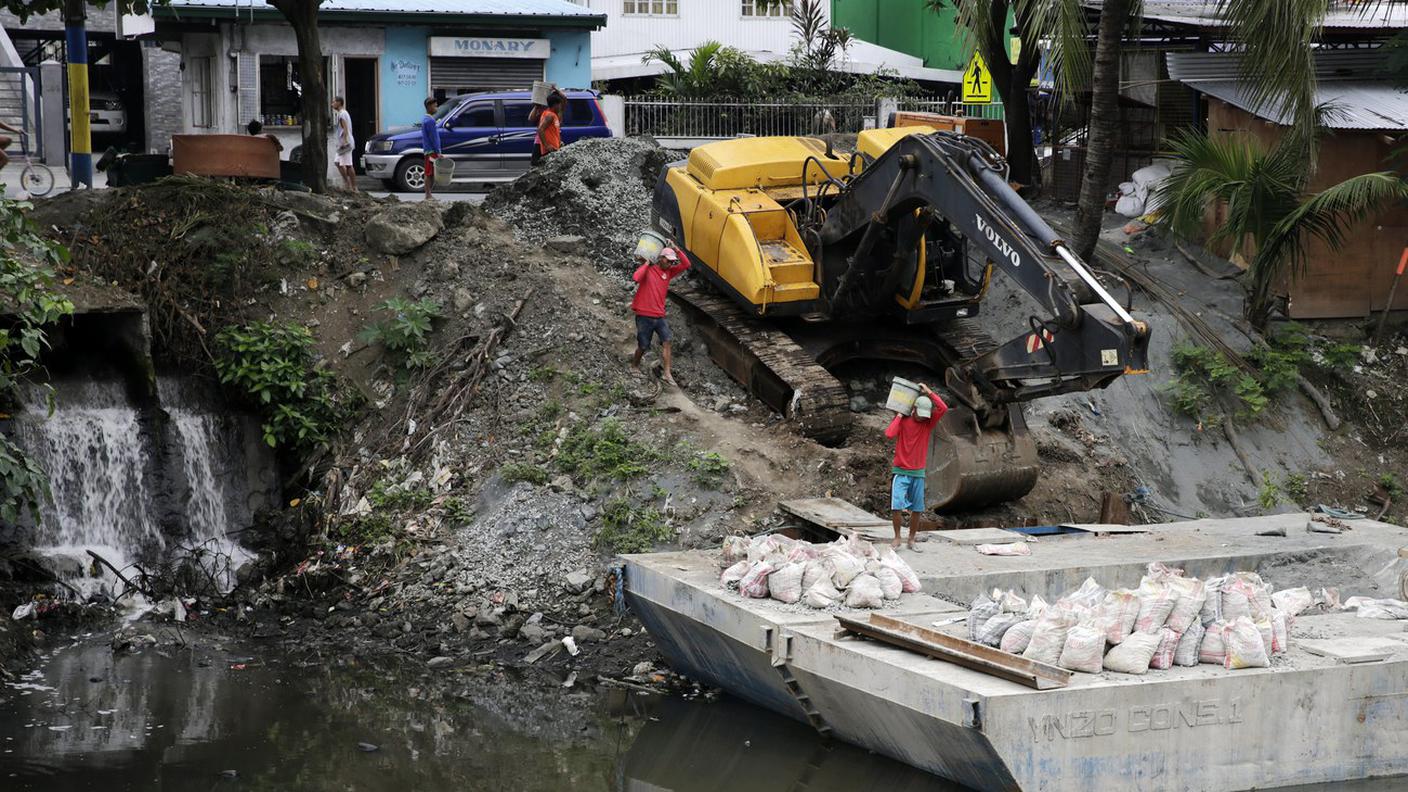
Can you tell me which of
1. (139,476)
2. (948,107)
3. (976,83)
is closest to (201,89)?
(948,107)

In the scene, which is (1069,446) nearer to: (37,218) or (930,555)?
(930,555)

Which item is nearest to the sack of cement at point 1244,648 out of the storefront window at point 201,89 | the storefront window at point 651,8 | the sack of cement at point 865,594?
the sack of cement at point 865,594

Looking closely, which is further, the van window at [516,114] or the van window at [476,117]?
the van window at [516,114]

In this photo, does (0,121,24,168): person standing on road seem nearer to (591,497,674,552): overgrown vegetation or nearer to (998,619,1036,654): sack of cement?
(591,497,674,552): overgrown vegetation

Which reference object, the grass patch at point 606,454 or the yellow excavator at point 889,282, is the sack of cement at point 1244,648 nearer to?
the yellow excavator at point 889,282

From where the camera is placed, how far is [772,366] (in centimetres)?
1525

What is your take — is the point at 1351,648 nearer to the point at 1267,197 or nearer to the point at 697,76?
the point at 1267,197

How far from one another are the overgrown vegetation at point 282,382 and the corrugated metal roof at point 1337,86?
10475 mm

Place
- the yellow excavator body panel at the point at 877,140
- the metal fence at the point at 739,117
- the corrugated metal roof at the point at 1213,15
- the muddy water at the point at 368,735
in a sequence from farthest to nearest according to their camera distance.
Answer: the metal fence at the point at 739,117
the corrugated metal roof at the point at 1213,15
the yellow excavator body panel at the point at 877,140
the muddy water at the point at 368,735

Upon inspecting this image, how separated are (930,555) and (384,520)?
4964 mm

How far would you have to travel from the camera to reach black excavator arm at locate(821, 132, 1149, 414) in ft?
39.0

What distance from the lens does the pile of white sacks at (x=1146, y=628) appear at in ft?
32.8

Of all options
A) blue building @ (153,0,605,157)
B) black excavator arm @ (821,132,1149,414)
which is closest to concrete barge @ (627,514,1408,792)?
black excavator arm @ (821,132,1149,414)

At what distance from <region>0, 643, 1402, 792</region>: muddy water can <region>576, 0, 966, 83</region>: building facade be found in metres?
22.9
